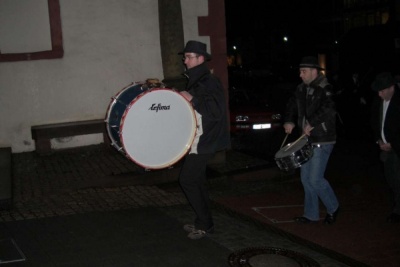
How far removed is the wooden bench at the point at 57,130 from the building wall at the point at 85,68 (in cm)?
22

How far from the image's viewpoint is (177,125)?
6.17 metres

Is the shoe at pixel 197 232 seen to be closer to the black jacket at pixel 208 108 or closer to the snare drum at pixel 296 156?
the black jacket at pixel 208 108

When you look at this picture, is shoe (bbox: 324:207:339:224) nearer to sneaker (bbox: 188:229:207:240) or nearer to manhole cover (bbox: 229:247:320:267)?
manhole cover (bbox: 229:247:320:267)

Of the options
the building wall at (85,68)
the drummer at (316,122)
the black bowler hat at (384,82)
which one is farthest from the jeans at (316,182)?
the building wall at (85,68)

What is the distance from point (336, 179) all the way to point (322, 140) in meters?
3.44

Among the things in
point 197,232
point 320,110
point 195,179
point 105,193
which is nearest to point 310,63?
point 320,110

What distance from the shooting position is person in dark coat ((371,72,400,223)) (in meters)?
6.27

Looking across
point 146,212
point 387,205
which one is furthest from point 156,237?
point 387,205

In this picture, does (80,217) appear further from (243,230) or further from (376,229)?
(376,229)

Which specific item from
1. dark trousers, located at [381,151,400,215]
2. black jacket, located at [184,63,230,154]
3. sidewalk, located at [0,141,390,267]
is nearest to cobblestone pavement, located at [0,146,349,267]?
sidewalk, located at [0,141,390,267]

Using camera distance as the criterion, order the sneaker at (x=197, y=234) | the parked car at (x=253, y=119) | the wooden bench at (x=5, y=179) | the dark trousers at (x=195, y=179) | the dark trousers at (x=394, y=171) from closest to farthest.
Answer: the dark trousers at (x=195, y=179)
the sneaker at (x=197, y=234)
the dark trousers at (x=394, y=171)
the wooden bench at (x=5, y=179)
the parked car at (x=253, y=119)

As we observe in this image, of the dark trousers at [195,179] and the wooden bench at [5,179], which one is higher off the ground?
the dark trousers at [195,179]

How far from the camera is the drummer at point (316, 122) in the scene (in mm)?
6027

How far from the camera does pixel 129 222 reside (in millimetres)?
6668
